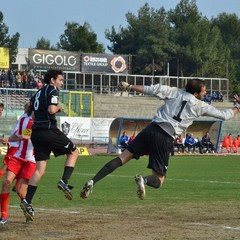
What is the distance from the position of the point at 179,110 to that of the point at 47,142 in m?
2.06

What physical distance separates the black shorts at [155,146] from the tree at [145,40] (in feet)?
295

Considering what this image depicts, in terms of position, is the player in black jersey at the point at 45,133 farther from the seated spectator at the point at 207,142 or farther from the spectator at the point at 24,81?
the spectator at the point at 24,81

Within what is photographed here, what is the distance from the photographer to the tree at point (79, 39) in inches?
4087

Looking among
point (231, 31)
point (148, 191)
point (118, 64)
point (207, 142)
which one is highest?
point (231, 31)

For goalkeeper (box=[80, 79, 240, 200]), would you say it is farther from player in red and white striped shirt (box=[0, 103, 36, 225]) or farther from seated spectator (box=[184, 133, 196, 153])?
seated spectator (box=[184, 133, 196, 153])

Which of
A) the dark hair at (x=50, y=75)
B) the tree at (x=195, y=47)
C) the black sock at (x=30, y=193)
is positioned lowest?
the black sock at (x=30, y=193)

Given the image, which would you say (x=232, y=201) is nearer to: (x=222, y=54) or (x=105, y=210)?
(x=105, y=210)

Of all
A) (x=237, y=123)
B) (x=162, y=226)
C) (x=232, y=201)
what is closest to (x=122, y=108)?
(x=237, y=123)

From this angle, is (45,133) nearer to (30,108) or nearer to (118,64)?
(30,108)

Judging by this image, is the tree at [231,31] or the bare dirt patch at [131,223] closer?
the bare dirt patch at [131,223]

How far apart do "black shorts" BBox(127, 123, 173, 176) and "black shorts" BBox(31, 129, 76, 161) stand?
3.55 feet

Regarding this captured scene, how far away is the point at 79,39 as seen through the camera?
104625 mm

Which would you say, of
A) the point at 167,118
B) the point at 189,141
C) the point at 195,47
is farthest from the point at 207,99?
the point at 167,118

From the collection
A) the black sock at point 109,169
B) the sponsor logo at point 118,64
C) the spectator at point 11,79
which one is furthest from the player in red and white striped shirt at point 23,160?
the sponsor logo at point 118,64
